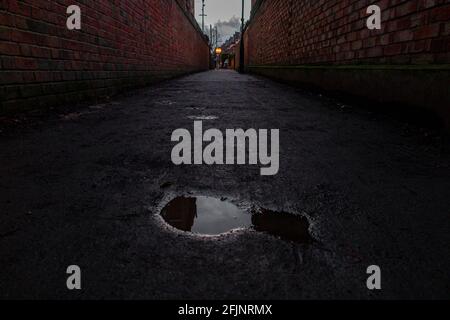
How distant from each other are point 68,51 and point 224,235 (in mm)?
3848

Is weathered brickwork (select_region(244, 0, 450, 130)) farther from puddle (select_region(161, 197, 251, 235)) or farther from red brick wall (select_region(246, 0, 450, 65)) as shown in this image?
puddle (select_region(161, 197, 251, 235))

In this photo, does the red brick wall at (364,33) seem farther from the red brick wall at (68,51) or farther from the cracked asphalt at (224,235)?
the red brick wall at (68,51)

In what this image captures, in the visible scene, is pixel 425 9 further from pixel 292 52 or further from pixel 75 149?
pixel 292 52

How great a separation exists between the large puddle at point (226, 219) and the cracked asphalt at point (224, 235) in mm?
50

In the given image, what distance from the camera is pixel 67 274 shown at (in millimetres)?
850

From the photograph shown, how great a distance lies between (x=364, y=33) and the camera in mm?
3914

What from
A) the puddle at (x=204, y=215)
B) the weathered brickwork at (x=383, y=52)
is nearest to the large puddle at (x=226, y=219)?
the puddle at (x=204, y=215)

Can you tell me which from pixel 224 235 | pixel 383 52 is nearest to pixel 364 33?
pixel 383 52

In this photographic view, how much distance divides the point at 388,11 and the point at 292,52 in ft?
16.3

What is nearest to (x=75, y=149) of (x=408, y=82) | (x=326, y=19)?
(x=408, y=82)

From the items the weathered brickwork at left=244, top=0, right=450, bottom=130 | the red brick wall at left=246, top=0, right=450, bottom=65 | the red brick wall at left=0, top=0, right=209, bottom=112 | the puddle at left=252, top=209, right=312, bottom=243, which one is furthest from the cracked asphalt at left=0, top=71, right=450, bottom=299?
the red brick wall at left=246, top=0, right=450, bottom=65

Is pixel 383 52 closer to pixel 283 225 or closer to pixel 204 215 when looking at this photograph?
pixel 283 225

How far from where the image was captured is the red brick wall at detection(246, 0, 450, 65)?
2.62 m

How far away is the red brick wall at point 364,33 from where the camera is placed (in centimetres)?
262
